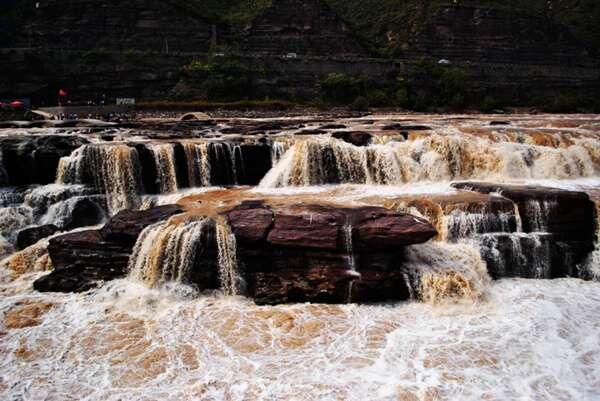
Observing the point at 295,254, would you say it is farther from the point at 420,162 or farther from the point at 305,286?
the point at 420,162

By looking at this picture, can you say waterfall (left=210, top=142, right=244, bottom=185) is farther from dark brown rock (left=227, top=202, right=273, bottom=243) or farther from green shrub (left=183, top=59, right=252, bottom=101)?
green shrub (left=183, top=59, right=252, bottom=101)

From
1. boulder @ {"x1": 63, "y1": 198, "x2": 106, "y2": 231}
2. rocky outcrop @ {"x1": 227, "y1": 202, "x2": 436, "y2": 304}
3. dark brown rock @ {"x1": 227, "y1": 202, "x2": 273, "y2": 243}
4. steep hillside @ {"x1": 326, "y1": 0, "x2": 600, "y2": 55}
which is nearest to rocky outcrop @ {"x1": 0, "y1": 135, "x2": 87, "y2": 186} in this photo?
boulder @ {"x1": 63, "y1": 198, "x2": 106, "y2": 231}

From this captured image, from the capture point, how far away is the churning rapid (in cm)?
850

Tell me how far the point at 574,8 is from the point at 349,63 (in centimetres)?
4749

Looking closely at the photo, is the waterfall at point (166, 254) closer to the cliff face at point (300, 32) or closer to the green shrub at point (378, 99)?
the green shrub at point (378, 99)

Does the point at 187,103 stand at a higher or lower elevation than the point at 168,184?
higher

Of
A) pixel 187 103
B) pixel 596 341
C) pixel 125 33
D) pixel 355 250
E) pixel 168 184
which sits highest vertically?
pixel 125 33

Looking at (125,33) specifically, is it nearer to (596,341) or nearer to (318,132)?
(318,132)

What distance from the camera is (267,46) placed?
198ft

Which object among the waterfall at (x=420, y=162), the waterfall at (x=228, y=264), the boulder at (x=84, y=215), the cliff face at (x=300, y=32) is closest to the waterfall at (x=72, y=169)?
the boulder at (x=84, y=215)

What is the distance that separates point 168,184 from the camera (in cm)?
1861

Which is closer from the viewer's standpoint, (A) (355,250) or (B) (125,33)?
(A) (355,250)

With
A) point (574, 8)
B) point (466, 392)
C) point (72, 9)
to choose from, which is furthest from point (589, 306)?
point (574, 8)

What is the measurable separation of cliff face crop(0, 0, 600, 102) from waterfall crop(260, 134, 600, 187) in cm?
3323
